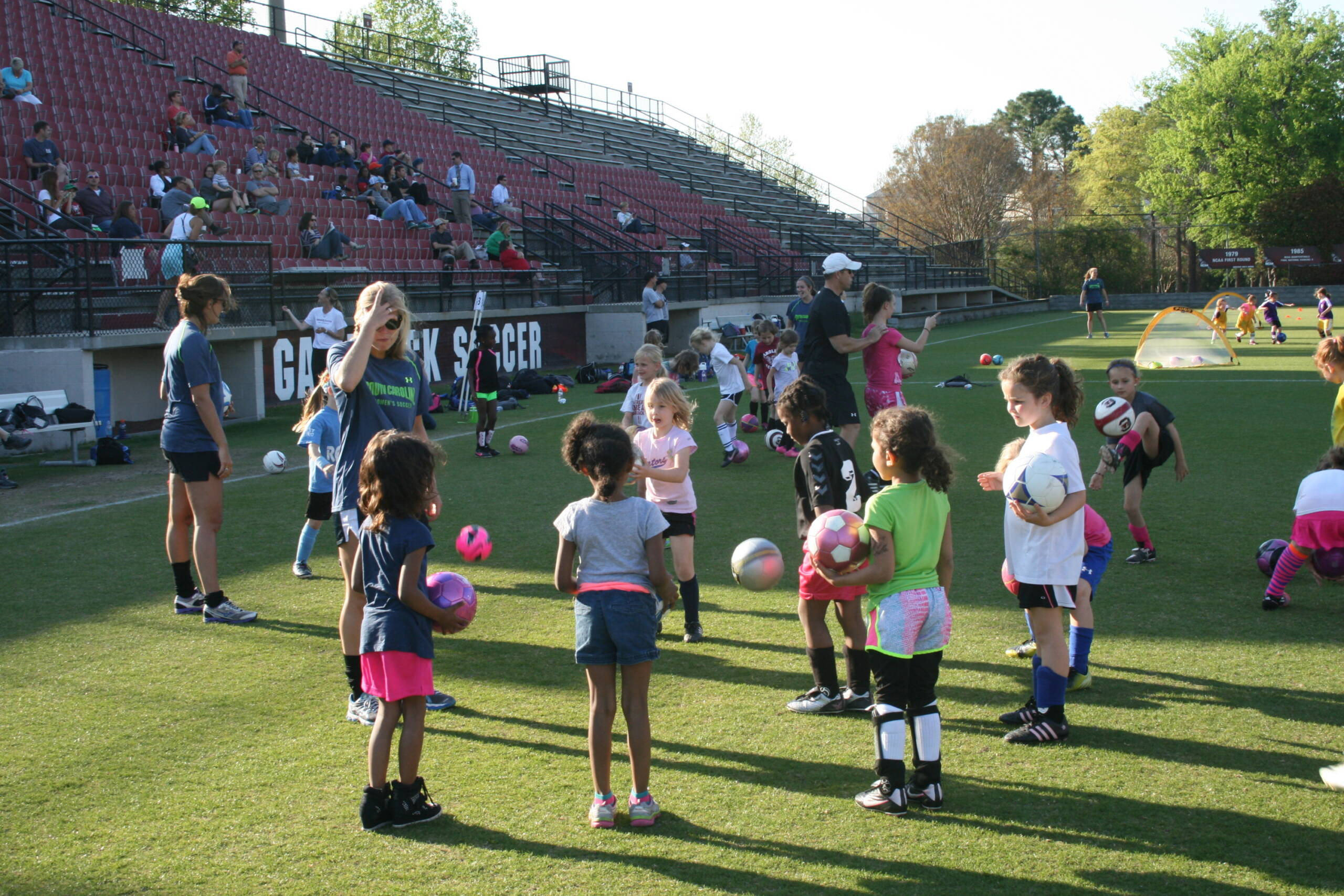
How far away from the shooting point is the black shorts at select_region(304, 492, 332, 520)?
22.3 ft

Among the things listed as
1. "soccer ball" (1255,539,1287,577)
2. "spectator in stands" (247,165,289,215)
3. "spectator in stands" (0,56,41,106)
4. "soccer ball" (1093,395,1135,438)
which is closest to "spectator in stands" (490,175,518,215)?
"spectator in stands" (247,165,289,215)

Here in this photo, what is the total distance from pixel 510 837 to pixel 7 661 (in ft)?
11.5

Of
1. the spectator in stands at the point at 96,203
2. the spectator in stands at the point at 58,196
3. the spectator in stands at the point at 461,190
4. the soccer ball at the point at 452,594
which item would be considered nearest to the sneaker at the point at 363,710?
the soccer ball at the point at 452,594

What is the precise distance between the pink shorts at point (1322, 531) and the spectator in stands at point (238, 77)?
2302 cm

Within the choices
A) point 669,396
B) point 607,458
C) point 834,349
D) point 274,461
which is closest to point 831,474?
point 669,396

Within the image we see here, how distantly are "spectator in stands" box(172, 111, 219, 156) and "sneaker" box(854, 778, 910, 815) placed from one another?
67.1 ft

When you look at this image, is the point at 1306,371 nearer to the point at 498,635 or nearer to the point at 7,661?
the point at 498,635

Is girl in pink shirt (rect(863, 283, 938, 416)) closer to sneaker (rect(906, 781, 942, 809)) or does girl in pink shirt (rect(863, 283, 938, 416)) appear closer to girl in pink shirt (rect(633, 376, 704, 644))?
girl in pink shirt (rect(633, 376, 704, 644))

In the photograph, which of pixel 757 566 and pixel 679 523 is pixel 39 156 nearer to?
pixel 679 523

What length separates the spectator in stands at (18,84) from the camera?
1858cm

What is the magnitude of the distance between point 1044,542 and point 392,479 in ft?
8.35

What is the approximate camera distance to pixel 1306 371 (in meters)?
19.2

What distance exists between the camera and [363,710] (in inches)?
190

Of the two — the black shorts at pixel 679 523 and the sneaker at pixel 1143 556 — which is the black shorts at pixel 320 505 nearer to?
the black shorts at pixel 679 523
